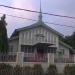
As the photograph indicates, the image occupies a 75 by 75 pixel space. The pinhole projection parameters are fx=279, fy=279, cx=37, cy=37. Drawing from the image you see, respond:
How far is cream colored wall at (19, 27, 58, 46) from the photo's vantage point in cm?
3372

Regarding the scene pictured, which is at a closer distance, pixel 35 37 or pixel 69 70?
pixel 69 70

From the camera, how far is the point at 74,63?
27.2m

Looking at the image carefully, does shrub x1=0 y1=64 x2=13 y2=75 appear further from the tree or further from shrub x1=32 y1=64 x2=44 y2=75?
the tree

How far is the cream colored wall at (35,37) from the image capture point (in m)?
33.7

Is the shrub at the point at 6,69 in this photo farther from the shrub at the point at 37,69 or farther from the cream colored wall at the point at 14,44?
the cream colored wall at the point at 14,44

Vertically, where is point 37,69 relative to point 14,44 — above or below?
below

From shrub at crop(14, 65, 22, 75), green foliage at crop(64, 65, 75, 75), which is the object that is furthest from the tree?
green foliage at crop(64, 65, 75, 75)

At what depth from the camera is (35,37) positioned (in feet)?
112

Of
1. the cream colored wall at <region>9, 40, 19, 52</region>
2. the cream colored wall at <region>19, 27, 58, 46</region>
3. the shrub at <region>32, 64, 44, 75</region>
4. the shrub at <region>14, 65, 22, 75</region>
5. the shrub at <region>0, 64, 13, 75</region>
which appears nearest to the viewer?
the shrub at <region>0, 64, 13, 75</region>

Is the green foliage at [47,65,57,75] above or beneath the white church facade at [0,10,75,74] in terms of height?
beneath

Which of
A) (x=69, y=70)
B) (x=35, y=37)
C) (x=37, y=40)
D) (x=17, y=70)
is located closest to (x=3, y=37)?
(x=35, y=37)

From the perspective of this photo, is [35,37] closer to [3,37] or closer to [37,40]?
[37,40]

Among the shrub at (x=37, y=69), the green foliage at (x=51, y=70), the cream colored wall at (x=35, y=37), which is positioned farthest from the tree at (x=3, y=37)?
the green foliage at (x=51, y=70)

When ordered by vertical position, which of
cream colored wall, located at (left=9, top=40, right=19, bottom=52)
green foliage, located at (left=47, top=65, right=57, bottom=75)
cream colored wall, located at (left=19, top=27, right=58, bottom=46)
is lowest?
green foliage, located at (left=47, top=65, right=57, bottom=75)
